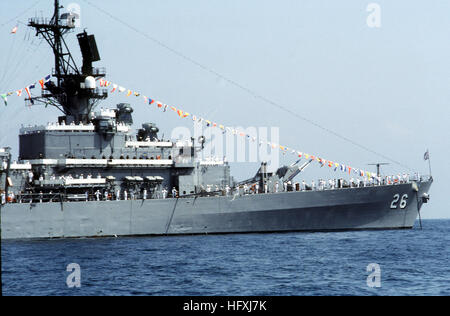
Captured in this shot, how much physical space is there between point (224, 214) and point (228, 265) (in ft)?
44.3

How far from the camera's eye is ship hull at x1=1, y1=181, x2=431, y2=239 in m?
36.8

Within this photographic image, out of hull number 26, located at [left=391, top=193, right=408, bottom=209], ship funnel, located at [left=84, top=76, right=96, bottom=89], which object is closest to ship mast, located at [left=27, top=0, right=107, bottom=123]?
ship funnel, located at [left=84, top=76, right=96, bottom=89]

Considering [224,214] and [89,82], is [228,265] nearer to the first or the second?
[224,214]

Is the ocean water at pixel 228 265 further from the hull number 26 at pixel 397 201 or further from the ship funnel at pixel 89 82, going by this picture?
the ship funnel at pixel 89 82

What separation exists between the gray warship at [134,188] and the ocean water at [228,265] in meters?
1.62

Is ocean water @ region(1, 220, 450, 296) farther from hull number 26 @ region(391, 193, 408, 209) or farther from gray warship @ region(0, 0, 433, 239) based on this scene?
hull number 26 @ region(391, 193, 408, 209)

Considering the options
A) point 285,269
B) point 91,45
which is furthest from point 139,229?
point 285,269

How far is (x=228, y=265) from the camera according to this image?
27.2 metres

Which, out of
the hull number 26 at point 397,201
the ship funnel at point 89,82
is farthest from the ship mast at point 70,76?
the hull number 26 at point 397,201

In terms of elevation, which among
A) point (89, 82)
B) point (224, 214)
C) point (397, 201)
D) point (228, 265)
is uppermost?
point (89, 82)

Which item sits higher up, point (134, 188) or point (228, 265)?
point (134, 188)

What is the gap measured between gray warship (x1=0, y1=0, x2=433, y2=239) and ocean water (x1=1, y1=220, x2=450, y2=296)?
1619 millimetres

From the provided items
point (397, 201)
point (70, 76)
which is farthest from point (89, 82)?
point (397, 201)
